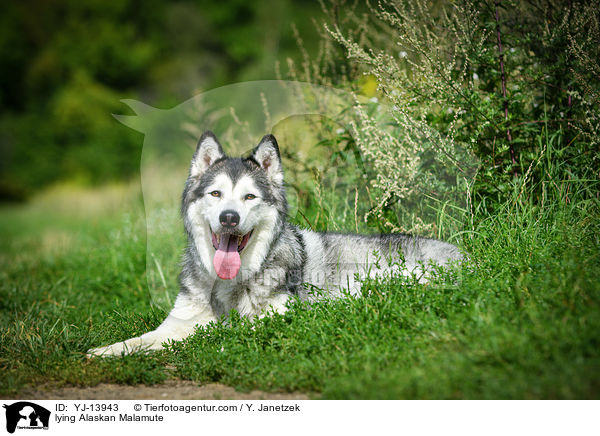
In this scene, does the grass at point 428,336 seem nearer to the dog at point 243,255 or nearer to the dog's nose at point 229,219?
the dog at point 243,255

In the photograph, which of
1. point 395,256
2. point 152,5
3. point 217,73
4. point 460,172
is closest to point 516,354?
point 395,256

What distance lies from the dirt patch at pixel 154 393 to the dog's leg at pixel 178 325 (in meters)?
0.52

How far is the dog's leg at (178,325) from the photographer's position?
400 cm

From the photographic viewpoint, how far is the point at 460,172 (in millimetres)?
4840

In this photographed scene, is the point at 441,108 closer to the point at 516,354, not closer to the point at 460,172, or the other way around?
the point at 460,172

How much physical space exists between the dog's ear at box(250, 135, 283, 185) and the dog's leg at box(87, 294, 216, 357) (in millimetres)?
1303

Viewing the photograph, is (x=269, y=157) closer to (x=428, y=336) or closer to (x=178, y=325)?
(x=178, y=325)

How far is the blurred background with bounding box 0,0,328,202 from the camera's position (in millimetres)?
20844

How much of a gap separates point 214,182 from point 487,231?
8.25 feet
